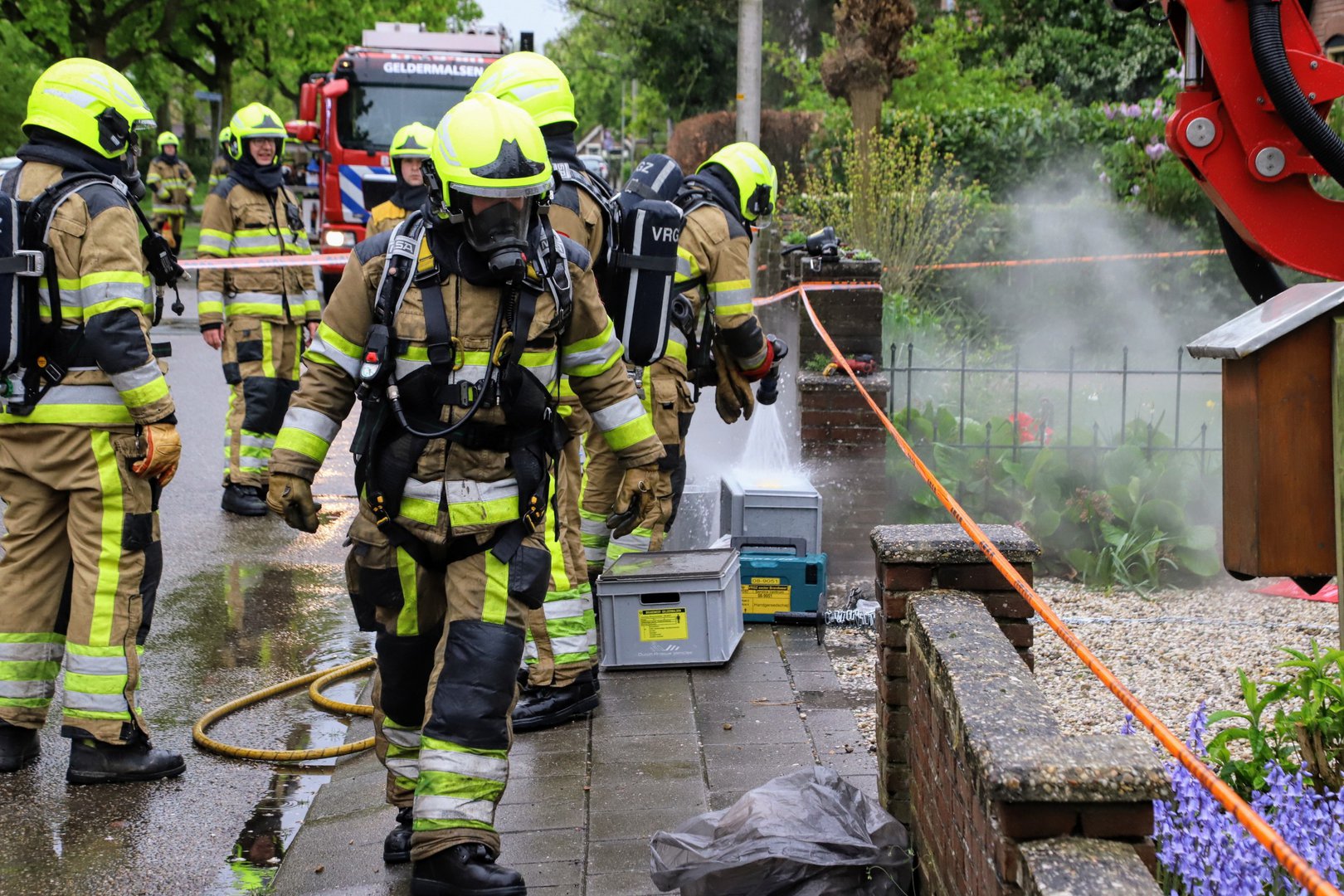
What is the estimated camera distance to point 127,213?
15.2 ft

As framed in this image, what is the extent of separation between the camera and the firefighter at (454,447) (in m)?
3.65

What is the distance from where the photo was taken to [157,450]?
4621mm

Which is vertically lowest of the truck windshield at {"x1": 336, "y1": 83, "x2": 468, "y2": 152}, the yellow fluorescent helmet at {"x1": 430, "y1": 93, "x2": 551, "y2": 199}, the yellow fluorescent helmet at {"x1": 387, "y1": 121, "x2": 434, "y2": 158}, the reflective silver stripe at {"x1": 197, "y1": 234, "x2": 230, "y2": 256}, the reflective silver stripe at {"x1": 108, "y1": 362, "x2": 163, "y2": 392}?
the reflective silver stripe at {"x1": 108, "y1": 362, "x2": 163, "y2": 392}

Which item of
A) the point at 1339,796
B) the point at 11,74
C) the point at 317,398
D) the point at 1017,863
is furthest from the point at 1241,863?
the point at 11,74

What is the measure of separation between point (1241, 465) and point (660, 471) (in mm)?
2425

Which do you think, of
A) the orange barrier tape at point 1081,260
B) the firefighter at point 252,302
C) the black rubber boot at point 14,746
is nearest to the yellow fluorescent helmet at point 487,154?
the black rubber boot at point 14,746

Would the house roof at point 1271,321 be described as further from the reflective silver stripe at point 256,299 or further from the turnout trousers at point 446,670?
the reflective silver stripe at point 256,299

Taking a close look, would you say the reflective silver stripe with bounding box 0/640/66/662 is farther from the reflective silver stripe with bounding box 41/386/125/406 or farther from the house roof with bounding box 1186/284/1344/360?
the house roof with bounding box 1186/284/1344/360

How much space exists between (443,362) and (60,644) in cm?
204

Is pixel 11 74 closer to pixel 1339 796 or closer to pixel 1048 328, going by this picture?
pixel 1048 328

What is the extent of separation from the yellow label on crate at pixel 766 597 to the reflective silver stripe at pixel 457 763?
2589 mm

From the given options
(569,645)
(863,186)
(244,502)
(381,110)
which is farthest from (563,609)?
(381,110)

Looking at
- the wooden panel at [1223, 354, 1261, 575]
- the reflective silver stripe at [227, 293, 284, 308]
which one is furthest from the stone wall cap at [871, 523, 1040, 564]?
the reflective silver stripe at [227, 293, 284, 308]

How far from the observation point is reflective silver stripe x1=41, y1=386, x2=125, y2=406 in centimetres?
459
